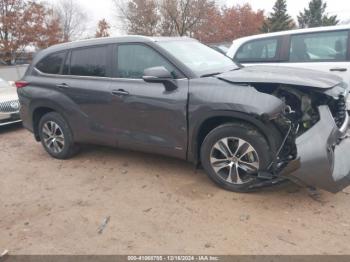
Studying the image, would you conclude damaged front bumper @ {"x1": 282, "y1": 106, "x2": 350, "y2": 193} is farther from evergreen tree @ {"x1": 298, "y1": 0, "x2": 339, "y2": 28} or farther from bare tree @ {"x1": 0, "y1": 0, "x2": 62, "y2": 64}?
evergreen tree @ {"x1": 298, "y1": 0, "x2": 339, "y2": 28}

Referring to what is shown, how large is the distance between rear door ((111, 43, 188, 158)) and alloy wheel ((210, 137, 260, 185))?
434mm

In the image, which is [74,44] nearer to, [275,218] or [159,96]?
[159,96]

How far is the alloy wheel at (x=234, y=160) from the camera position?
3.79 m

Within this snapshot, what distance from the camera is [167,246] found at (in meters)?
3.13

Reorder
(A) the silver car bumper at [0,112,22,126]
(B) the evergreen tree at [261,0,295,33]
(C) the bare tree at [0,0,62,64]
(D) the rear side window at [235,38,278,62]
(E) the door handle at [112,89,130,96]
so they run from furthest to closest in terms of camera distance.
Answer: (B) the evergreen tree at [261,0,295,33], (C) the bare tree at [0,0,62,64], (A) the silver car bumper at [0,112,22,126], (D) the rear side window at [235,38,278,62], (E) the door handle at [112,89,130,96]

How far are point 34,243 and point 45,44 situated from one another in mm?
31361

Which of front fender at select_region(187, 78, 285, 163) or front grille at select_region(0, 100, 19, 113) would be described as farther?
front grille at select_region(0, 100, 19, 113)

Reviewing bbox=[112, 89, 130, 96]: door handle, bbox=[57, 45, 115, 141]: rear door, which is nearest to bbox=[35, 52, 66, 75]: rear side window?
bbox=[57, 45, 115, 141]: rear door

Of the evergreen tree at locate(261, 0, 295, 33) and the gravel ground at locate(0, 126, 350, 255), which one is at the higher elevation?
the evergreen tree at locate(261, 0, 295, 33)

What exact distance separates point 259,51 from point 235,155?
11.7 feet

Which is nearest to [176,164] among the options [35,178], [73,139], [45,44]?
[73,139]

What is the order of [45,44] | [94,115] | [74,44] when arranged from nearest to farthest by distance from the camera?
1. [94,115]
2. [74,44]
3. [45,44]

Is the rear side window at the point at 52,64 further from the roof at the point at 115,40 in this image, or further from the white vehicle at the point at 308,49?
the white vehicle at the point at 308,49

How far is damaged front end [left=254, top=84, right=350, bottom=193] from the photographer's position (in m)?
3.36
